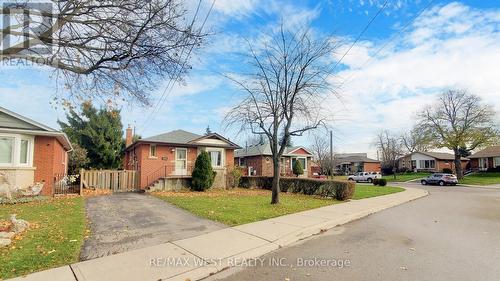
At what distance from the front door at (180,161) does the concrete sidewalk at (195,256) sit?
1483cm

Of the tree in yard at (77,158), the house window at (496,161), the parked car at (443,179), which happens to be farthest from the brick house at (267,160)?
the house window at (496,161)

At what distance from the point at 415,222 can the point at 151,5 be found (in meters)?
10.5

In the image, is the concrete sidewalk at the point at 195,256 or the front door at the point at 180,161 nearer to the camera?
the concrete sidewalk at the point at 195,256

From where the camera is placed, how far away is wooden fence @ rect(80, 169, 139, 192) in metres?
18.4

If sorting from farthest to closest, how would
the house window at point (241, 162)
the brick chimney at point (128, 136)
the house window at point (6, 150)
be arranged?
the house window at point (241, 162), the brick chimney at point (128, 136), the house window at point (6, 150)

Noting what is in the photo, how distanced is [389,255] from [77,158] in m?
28.3

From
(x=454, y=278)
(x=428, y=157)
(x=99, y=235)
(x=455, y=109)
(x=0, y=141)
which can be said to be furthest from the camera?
(x=428, y=157)

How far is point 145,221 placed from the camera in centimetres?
939

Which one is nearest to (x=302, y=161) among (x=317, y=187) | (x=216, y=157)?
(x=216, y=157)

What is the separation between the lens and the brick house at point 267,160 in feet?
116

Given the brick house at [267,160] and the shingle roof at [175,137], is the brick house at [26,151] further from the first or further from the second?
the brick house at [267,160]

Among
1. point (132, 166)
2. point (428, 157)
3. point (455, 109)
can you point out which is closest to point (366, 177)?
point (455, 109)

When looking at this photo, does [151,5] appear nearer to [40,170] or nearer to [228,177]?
[40,170]

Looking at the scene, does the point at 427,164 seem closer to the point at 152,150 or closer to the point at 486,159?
the point at 486,159
